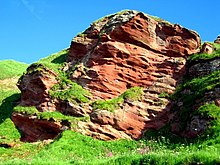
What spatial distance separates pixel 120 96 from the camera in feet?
101

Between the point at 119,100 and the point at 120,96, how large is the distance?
897mm

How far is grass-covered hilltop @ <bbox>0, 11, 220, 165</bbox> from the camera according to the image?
25938 millimetres

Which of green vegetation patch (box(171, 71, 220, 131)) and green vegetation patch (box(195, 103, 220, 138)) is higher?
green vegetation patch (box(171, 71, 220, 131))

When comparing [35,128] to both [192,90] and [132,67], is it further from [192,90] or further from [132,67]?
[192,90]

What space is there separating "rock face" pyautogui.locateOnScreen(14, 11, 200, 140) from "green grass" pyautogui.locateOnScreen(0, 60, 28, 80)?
2198 cm

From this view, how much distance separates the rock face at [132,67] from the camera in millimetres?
30000

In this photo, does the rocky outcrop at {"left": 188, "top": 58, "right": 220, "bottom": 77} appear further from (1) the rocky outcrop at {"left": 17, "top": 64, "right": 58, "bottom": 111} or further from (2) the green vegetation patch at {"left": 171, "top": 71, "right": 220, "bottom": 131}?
(1) the rocky outcrop at {"left": 17, "top": 64, "right": 58, "bottom": 111}

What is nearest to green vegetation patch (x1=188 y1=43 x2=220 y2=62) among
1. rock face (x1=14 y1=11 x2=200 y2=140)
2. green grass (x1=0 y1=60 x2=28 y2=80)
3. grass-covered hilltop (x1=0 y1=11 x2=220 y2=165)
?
grass-covered hilltop (x1=0 y1=11 x2=220 y2=165)

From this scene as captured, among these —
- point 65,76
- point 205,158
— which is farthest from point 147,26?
point 205,158

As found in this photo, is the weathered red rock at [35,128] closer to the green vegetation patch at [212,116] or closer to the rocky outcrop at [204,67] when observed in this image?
the green vegetation patch at [212,116]

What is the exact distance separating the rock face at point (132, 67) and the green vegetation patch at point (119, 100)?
1.04 feet

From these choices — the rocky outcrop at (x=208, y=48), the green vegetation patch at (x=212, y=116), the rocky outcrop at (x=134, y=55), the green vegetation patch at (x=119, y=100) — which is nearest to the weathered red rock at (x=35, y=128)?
the green vegetation patch at (x=119, y=100)

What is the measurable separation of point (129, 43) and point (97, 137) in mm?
9830

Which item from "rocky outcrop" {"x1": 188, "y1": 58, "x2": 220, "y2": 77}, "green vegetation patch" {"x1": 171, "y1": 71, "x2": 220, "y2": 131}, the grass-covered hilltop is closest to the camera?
the grass-covered hilltop
